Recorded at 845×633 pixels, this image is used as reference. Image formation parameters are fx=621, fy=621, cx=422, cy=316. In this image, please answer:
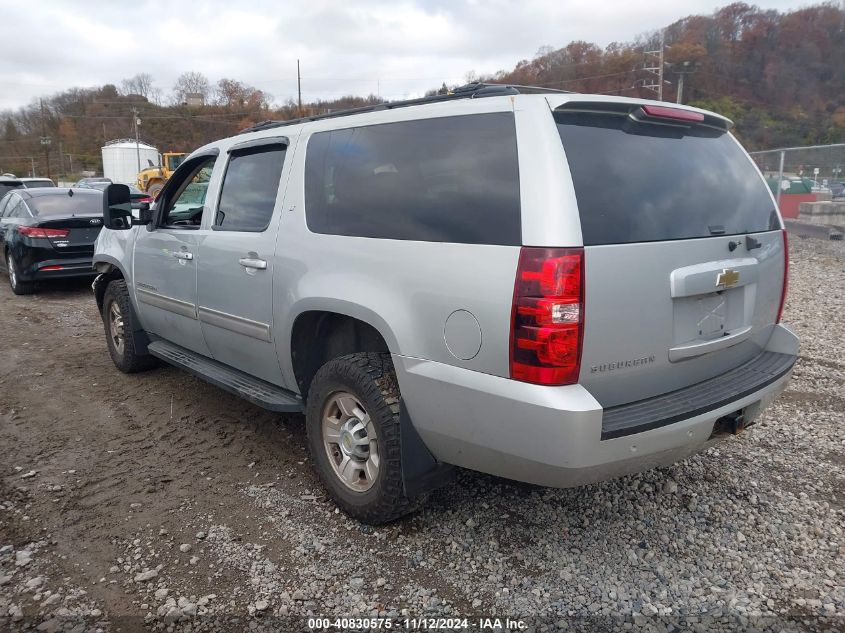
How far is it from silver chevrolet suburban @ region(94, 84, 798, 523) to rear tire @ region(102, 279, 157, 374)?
6.59 ft

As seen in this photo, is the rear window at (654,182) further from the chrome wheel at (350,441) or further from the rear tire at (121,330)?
the rear tire at (121,330)

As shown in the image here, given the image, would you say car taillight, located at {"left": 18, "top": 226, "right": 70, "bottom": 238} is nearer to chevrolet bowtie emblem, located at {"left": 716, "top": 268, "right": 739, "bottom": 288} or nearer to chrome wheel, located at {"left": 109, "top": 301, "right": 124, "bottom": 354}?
chrome wheel, located at {"left": 109, "top": 301, "right": 124, "bottom": 354}

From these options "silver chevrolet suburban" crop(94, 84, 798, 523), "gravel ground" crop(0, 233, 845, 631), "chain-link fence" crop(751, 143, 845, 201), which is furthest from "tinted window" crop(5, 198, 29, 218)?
"chain-link fence" crop(751, 143, 845, 201)

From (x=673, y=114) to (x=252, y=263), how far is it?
2293 mm

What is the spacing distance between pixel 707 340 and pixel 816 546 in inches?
45.7

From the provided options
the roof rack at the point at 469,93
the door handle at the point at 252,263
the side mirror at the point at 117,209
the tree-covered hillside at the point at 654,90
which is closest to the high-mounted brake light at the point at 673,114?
the roof rack at the point at 469,93

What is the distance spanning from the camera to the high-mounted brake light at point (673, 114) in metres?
2.66

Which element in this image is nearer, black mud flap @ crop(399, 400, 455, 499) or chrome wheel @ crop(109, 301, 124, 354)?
black mud flap @ crop(399, 400, 455, 499)

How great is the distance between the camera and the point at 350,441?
10.0ft

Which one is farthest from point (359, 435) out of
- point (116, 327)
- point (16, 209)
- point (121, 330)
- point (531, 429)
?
point (16, 209)

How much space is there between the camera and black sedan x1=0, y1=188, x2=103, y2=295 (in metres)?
9.09

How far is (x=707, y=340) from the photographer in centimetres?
269

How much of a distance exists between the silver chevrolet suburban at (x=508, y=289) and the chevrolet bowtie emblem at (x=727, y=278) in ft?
0.05

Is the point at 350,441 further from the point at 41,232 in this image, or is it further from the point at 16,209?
the point at 16,209
